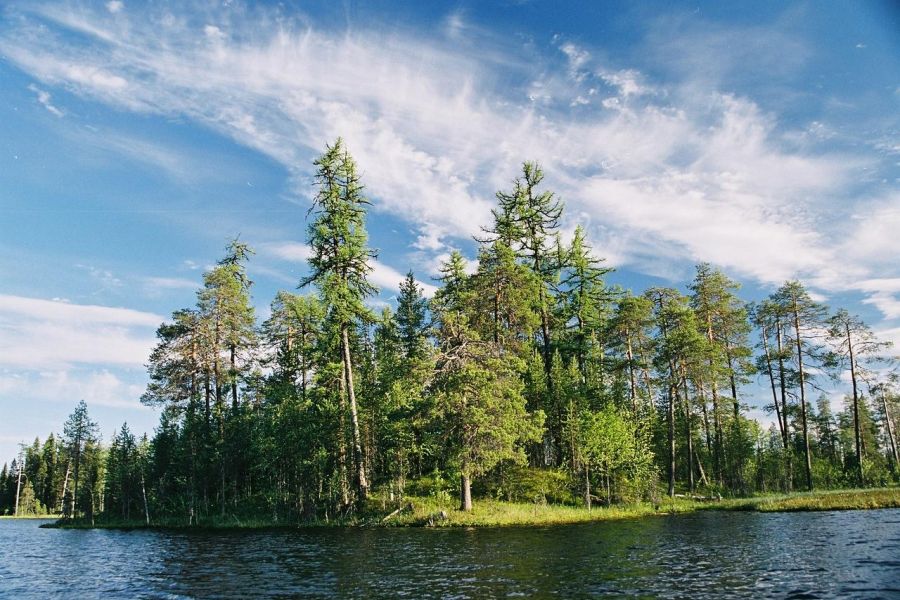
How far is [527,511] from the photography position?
34969 millimetres

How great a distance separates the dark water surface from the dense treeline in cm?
847

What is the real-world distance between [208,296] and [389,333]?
18.1 meters

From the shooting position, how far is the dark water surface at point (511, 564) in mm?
14391

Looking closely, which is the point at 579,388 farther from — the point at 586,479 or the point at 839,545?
the point at 839,545

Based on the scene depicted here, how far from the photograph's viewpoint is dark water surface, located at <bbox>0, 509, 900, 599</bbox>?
14.4 meters

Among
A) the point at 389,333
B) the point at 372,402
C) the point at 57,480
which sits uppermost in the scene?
the point at 389,333

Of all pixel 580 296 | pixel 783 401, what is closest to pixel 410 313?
pixel 580 296

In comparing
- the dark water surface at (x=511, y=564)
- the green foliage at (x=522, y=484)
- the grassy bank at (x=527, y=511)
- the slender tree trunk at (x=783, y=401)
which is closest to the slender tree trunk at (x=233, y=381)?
the grassy bank at (x=527, y=511)

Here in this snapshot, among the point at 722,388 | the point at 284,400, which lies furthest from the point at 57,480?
the point at 722,388

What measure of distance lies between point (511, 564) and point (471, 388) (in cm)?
1602

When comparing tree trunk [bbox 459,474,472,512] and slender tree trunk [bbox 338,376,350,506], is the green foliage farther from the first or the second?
slender tree trunk [bbox 338,376,350,506]

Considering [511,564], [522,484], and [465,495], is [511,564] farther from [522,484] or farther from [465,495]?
[522,484]

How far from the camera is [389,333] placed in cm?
5712

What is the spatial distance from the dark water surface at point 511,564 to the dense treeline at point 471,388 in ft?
27.8
